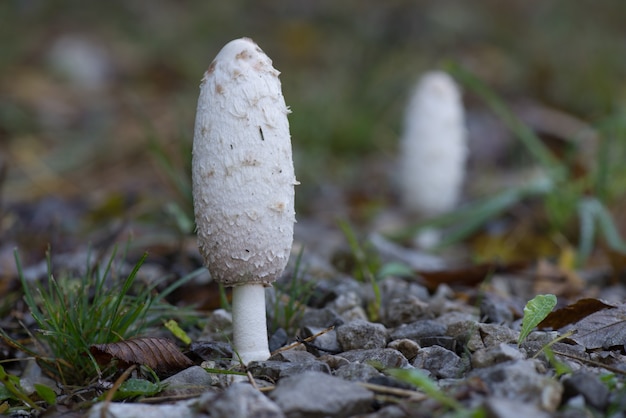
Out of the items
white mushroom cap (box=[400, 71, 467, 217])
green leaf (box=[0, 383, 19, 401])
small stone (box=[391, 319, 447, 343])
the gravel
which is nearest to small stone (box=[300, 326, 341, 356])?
the gravel

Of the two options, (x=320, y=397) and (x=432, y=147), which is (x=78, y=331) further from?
(x=432, y=147)

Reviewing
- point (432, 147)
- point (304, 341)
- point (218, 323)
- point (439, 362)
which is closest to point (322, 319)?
point (304, 341)

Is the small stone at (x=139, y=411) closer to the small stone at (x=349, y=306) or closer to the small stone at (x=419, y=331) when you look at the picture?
the small stone at (x=419, y=331)

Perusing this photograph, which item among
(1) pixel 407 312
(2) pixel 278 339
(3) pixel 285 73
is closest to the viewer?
(2) pixel 278 339

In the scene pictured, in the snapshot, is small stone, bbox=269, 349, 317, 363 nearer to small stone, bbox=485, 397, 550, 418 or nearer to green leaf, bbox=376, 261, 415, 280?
small stone, bbox=485, 397, 550, 418

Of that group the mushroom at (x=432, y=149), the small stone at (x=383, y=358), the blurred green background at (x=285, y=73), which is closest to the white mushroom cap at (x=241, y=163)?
the small stone at (x=383, y=358)
